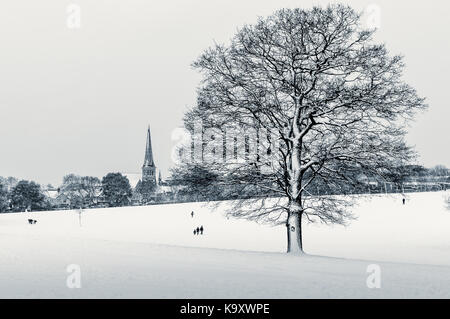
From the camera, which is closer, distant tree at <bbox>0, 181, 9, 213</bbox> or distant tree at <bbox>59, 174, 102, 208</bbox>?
distant tree at <bbox>0, 181, 9, 213</bbox>

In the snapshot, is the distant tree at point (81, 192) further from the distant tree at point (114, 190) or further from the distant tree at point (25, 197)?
the distant tree at point (25, 197)

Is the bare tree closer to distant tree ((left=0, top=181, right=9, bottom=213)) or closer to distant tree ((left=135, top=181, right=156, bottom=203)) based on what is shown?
distant tree ((left=0, top=181, right=9, bottom=213))

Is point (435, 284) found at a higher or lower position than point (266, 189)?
lower

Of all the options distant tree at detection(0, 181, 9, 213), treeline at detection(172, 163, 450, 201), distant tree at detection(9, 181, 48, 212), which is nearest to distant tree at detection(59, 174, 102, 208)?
distant tree at detection(9, 181, 48, 212)

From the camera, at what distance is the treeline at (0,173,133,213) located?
11106 cm

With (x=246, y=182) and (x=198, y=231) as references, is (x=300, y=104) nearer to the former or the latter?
(x=246, y=182)

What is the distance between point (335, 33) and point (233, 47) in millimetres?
4178

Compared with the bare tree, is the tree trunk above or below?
below

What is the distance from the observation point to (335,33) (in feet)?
68.4

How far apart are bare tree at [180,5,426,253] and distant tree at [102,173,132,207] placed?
4449 inches

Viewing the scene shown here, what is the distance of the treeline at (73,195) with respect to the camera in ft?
364
